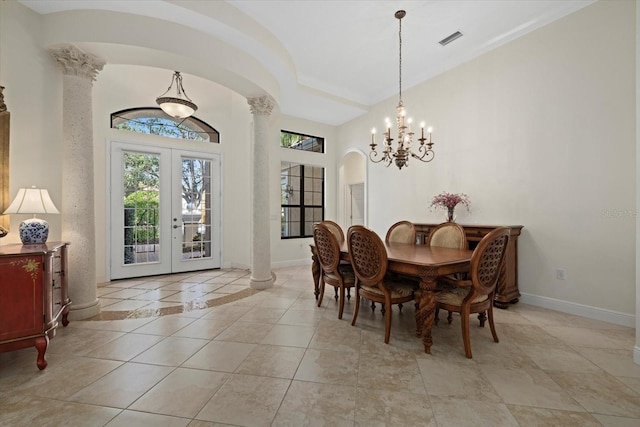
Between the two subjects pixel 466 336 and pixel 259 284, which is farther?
pixel 259 284

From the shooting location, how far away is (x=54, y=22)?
106 inches

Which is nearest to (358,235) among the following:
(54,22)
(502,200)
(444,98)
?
(502,200)

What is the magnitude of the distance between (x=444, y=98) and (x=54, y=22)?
4.98m

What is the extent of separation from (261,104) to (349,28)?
5.18 ft

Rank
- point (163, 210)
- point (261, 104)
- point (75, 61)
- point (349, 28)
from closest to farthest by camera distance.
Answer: point (75, 61)
point (349, 28)
point (261, 104)
point (163, 210)

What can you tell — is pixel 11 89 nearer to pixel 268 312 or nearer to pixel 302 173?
pixel 268 312

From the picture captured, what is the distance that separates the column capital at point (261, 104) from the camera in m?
Result: 3.96

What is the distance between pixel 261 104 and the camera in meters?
4.00

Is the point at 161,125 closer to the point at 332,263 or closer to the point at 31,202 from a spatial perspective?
the point at 31,202

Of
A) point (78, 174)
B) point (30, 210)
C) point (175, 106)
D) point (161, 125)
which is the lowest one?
point (30, 210)

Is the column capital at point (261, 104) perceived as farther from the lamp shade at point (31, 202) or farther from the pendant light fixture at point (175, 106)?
the lamp shade at point (31, 202)

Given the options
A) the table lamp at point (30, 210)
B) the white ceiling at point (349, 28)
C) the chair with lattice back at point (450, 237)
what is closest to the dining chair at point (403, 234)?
the chair with lattice back at point (450, 237)

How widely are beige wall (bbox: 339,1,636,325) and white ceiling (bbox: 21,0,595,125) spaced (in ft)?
1.03

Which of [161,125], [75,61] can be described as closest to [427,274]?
[75,61]
